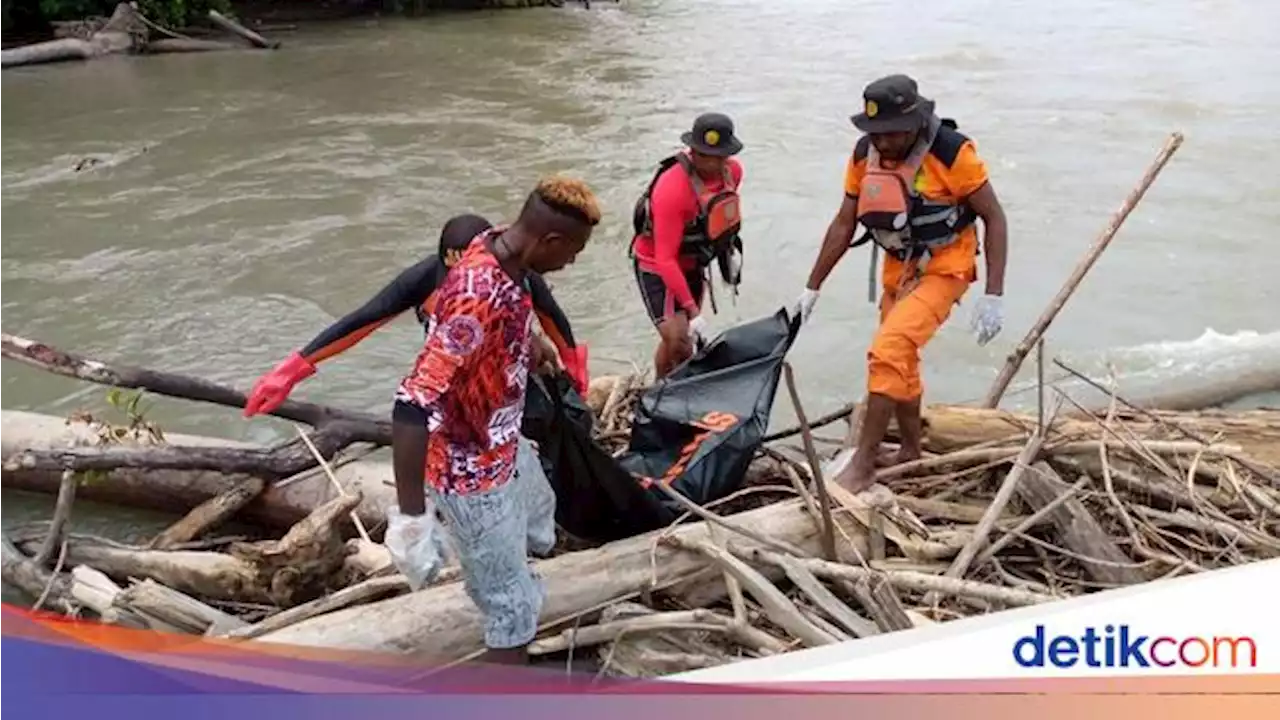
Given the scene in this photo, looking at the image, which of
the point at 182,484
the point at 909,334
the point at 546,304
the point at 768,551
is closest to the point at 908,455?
the point at 909,334

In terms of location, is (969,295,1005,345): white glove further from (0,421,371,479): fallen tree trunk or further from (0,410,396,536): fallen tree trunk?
(0,421,371,479): fallen tree trunk

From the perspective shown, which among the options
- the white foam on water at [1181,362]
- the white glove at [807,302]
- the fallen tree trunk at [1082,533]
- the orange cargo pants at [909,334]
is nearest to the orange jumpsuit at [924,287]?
the orange cargo pants at [909,334]

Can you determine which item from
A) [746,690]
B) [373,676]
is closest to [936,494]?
[746,690]

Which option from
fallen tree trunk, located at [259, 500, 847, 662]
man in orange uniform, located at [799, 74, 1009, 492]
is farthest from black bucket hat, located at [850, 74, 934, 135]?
fallen tree trunk, located at [259, 500, 847, 662]

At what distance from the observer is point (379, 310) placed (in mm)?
4133

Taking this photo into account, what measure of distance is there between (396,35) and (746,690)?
23.2m

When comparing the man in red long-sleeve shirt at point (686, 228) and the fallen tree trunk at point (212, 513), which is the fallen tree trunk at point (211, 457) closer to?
the fallen tree trunk at point (212, 513)

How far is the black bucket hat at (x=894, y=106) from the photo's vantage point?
484 cm

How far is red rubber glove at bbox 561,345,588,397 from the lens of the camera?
449cm

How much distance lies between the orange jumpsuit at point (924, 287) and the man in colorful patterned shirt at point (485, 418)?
5.54 feet

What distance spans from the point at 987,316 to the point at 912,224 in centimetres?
63

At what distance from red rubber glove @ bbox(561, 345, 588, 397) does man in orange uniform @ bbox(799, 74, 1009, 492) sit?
1.05 m

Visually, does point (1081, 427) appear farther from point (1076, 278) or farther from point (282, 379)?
point (282, 379)

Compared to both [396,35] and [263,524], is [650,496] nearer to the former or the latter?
[263,524]
